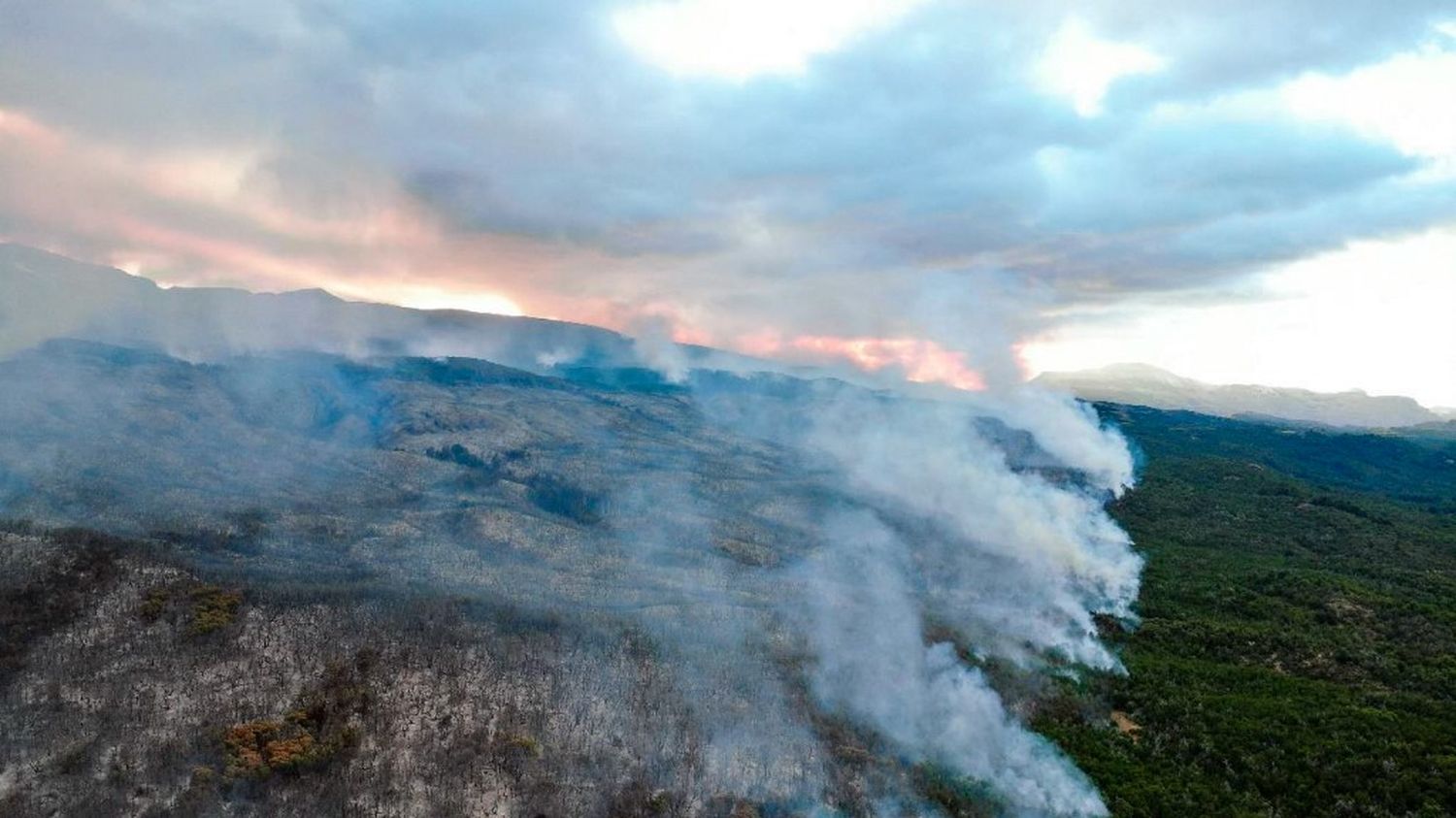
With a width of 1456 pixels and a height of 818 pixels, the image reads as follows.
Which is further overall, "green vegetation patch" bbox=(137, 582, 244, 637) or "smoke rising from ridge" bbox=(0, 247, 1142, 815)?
"green vegetation patch" bbox=(137, 582, 244, 637)

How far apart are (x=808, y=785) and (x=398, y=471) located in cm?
11318

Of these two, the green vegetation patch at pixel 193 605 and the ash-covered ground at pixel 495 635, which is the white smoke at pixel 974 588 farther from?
the green vegetation patch at pixel 193 605

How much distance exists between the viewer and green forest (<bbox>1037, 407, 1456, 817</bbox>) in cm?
4794

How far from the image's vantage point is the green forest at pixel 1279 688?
4794 cm

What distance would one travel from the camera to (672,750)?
52.8 meters

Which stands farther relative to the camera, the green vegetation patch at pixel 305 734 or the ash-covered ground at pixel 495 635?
the ash-covered ground at pixel 495 635

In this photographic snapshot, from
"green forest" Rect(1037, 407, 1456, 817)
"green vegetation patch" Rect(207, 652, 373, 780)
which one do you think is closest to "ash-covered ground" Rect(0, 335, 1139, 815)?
"green vegetation patch" Rect(207, 652, 373, 780)

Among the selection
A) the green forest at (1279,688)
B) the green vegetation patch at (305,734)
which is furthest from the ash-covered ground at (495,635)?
the green forest at (1279,688)

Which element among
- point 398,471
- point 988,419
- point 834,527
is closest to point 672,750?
point 834,527

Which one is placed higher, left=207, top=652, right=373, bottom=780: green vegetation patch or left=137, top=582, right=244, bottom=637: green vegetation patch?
left=137, top=582, right=244, bottom=637: green vegetation patch

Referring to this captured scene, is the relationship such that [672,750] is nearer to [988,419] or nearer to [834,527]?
[834,527]

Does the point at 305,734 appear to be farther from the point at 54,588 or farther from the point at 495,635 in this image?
the point at 54,588

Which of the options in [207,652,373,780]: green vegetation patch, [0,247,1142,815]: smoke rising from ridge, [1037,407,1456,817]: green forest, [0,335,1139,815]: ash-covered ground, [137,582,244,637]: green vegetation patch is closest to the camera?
[1037,407,1456,817]: green forest

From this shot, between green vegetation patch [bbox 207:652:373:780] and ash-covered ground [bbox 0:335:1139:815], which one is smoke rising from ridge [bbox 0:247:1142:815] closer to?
ash-covered ground [bbox 0:335:1139:815]
